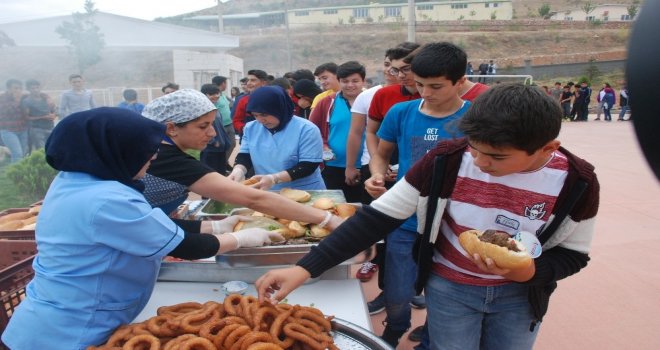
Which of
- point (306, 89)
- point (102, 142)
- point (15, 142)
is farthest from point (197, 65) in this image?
point (102, 142)

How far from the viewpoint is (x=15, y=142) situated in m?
8.19

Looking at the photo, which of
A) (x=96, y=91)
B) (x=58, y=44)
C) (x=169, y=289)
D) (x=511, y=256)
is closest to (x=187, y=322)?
(x=169, y=289)

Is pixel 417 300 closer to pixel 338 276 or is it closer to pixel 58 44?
pixel 338 276

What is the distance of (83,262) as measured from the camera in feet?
5.08

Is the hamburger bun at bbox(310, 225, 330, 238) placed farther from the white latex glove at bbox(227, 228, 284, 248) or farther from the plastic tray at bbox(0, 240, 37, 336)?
the plastic tray at bbox(0, 240, 37, 336)

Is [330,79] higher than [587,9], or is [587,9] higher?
[587,9]

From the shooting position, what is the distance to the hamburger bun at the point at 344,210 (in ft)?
8.18

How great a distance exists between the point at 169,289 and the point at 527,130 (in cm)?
171

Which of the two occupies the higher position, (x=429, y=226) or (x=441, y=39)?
(x=441, y=39)

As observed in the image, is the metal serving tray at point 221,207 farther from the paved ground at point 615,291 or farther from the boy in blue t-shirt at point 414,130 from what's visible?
the paved ground at point 615,291

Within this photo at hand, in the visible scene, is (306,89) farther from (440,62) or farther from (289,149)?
(440,62)

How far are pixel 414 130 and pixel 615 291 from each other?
109 inches

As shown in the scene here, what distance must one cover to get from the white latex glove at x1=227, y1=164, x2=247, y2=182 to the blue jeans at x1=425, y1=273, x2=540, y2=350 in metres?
1.81

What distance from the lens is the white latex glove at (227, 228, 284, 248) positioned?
201 centimetres
